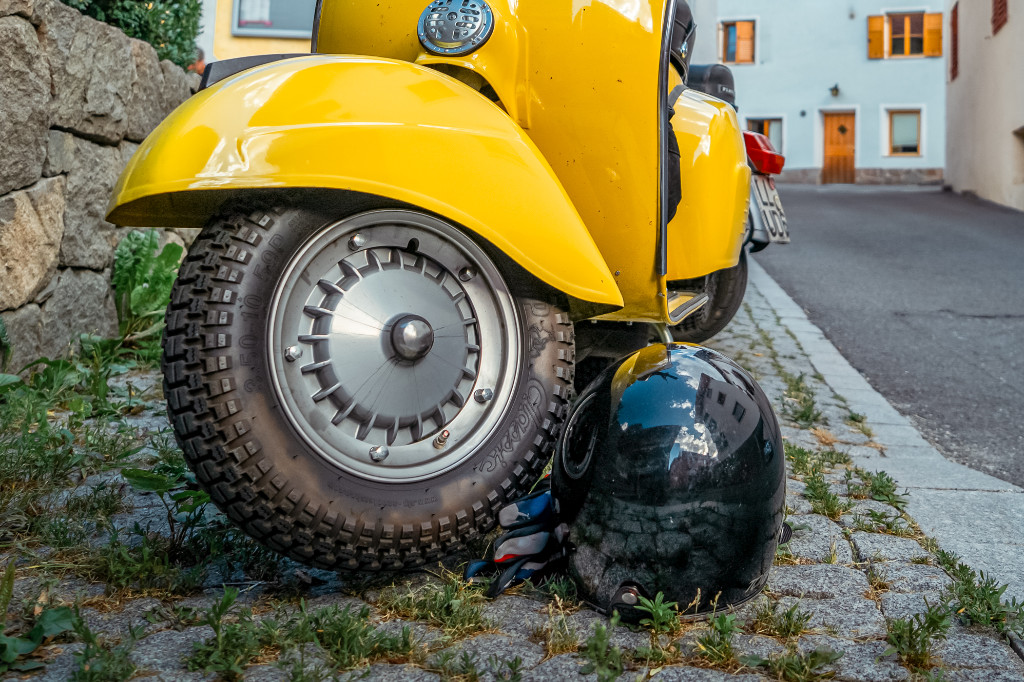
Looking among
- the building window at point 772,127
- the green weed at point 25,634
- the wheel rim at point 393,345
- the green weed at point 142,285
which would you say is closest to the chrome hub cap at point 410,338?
the wheel rim at point 393,345

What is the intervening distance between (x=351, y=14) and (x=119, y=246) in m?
2.77

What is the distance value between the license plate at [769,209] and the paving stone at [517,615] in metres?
2.90

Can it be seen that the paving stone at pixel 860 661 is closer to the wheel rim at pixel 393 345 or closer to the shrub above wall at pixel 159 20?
the wheel rim at pixel 393 345

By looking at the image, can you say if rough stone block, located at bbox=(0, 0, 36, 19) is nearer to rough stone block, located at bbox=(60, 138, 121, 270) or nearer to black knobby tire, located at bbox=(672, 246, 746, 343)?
rough stone block, located at bbox=(60, 138, 121, 270)

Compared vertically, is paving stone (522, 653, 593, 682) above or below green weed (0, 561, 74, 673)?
below

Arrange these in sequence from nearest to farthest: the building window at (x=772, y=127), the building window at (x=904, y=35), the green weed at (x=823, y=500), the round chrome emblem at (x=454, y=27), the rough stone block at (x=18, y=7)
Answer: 1. the round chrome emblem at (x=454, y=27)
2. the green weed at (x=823, y=500)
3. the rough stone block at (x=18, y=7)
4. the building window at (x=904, y=35)
5. the building window at (x=772, y=127)

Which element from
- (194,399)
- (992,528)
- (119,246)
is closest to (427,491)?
(194,399)

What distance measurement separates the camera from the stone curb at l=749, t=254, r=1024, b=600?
2.44 m

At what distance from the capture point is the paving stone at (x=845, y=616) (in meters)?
1.93

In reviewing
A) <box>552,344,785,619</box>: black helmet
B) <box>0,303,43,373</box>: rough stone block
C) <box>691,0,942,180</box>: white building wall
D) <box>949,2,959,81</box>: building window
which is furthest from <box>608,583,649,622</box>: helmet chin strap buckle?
<box>691,0,942,180</box>: white building wall

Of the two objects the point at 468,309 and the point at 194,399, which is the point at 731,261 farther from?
the point at 194,399

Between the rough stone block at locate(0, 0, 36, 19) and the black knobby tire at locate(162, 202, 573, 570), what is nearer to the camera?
the black knobby tire at locate(162, 202, 573, 570)

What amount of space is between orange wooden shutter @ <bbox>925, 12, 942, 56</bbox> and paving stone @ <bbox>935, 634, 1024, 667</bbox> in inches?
1305

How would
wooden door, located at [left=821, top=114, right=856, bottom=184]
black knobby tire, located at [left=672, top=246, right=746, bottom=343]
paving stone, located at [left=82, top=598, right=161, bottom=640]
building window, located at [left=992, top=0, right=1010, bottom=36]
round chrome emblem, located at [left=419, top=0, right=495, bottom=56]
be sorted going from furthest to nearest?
1. wooden door, located at [left=821, top=114, right=856, bottom=184]
2. building window, located at [left=992, top=0, right=1010, bottom=36]
3. black knobby tire, located at [left=672, top=246, right=746, bottom=343]
4. round chrome emblem, located at [left=419, top=0, right=495, bottom=56]
5. paving stone, located at [left=82, top=598, right=161, bottom=640]
